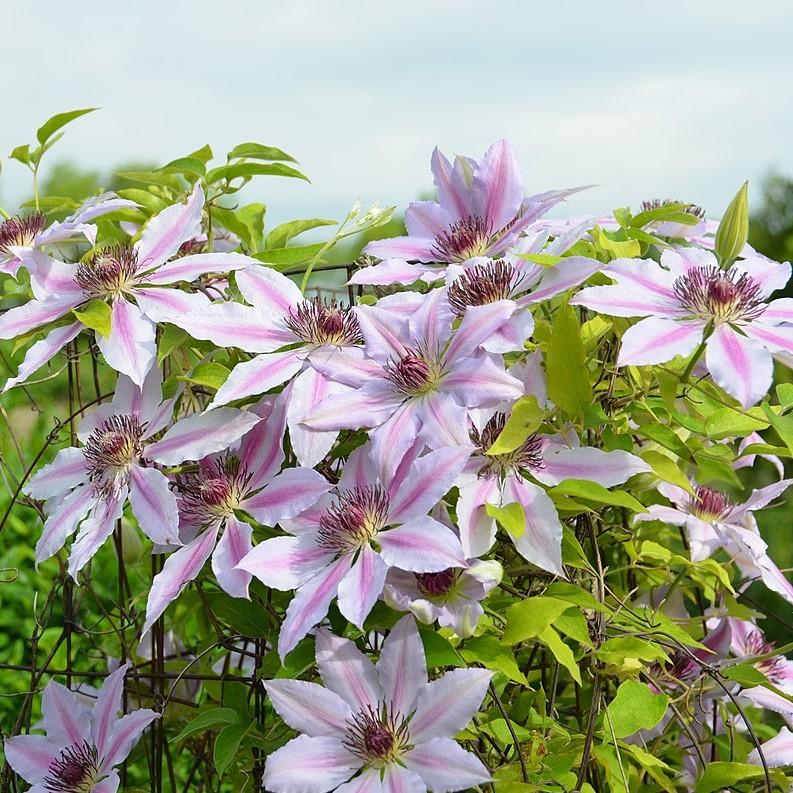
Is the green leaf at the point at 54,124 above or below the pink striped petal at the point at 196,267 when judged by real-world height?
above

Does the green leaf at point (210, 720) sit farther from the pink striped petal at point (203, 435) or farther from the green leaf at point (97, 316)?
the green leaf at point (97, 316)

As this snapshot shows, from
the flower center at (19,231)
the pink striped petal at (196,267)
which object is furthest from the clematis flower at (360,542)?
the flower center at (19,231)

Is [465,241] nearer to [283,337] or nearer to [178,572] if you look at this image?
[283,337]

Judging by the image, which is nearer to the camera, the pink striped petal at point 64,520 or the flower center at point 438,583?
the flower center at point 438,583

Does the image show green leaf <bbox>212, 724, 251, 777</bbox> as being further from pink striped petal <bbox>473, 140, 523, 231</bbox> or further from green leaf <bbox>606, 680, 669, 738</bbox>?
pink striped petal <bbox>473, 140, 523, 231</bbox>

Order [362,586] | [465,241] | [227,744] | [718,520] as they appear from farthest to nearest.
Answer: [718,520] < [465,241] < [227,744] < [362,586]

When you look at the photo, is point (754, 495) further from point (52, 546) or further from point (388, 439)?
point (52, 546)

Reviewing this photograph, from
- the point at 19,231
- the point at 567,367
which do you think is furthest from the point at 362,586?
the point at 19,231

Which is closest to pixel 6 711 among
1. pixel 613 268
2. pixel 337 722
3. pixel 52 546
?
pixel 52 546
